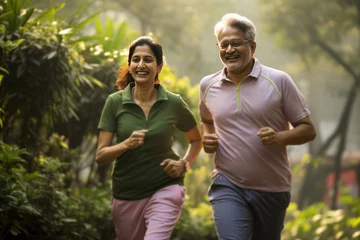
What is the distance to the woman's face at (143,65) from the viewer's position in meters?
5.08

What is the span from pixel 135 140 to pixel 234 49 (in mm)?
975

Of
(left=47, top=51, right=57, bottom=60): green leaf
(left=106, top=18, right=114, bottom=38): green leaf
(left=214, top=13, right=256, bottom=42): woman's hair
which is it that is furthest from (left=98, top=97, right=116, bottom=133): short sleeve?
(left=106, top=18, right=114, bottom=38): green leaf

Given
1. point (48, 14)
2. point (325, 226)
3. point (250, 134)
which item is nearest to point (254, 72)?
point (250, 134)

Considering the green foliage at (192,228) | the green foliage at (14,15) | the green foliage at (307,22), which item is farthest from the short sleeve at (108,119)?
the green foliage at (307,22)

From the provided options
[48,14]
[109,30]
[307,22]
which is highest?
[307,22]

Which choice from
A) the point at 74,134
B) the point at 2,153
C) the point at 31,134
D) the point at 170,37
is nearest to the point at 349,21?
the point at 170,37

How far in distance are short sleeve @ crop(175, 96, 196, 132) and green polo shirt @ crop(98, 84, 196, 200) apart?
0.09 m

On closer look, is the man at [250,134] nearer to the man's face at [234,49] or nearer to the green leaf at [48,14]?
the man's face at [234,49]

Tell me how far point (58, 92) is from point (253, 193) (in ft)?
8.62

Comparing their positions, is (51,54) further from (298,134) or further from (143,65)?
(298,134)

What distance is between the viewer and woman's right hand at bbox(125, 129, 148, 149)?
15.9 feet

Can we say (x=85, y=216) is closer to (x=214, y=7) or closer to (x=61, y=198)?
(x=61, y=198)

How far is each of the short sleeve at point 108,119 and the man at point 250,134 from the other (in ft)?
2.22

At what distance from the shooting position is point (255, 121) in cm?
514
